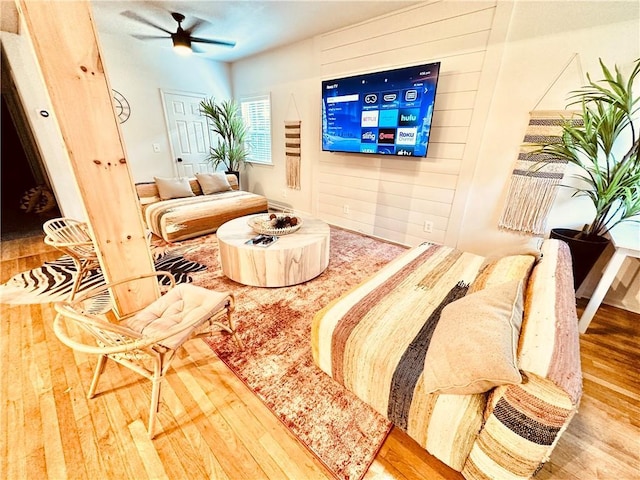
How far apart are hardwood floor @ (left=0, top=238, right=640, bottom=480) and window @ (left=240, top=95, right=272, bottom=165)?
4.06 m

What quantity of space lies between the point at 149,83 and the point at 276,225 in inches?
148

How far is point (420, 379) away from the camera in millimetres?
1024

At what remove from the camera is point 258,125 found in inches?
189

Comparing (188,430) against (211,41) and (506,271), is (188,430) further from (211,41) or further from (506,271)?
(211,41)

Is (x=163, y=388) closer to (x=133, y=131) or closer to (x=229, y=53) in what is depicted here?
(x=133, y=131)

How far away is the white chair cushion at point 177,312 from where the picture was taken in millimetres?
1254

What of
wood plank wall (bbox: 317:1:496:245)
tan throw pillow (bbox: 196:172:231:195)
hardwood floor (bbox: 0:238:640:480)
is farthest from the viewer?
tan throw pillow (bbox: 196:172:231:195)

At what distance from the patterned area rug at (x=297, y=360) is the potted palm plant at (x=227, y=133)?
2638mm

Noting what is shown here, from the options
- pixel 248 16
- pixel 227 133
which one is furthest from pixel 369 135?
pixel 227 133

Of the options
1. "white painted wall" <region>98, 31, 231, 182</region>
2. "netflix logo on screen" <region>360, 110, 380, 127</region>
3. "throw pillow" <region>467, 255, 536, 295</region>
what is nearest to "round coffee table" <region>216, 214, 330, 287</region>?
"throw pillow" <region>467, 255, 536, 295</region>

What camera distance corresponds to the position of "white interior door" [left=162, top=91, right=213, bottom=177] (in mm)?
4434

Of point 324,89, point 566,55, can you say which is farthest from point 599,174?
point 324,89

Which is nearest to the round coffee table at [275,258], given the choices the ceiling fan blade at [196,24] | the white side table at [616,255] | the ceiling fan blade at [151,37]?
the white side table at [616,255]

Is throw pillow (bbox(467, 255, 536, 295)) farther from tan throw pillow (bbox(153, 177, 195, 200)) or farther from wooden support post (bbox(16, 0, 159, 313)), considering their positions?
tan throw pillow (bbox(153, 177, 195, 200))
